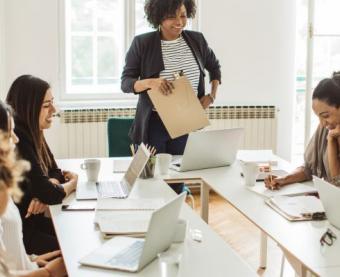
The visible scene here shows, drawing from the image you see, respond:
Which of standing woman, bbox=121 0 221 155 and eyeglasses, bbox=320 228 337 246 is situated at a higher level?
standing woman, bbox=121 0 221 155

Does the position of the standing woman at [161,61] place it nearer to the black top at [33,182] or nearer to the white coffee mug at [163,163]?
the white coffee mug at [163,163]

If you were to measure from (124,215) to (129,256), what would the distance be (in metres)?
0.36

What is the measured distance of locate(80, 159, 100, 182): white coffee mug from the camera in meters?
2.62

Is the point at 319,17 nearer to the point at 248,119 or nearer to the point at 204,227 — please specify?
the point at 248,119

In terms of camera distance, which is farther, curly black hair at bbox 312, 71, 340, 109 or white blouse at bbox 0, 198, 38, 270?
curly black hair at bbox 312, 71, 340, 109

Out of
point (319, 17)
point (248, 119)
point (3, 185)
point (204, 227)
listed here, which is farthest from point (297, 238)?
point (319, 17)

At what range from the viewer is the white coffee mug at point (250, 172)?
252cm

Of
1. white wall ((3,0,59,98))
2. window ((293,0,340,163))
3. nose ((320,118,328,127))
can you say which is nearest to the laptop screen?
nose ((320,118,328,127))

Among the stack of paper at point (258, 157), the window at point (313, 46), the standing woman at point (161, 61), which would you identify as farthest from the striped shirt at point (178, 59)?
the window at point (313, 46)

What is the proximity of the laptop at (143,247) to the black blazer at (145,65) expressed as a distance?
1457 millimetres

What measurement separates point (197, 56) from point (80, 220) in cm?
148

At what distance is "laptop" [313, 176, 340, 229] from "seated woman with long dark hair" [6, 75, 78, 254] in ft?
3.30

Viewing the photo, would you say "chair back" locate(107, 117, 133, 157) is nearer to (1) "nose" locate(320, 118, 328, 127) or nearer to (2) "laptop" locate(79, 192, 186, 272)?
(1) "nose" locate(320, 118, 328, 127)

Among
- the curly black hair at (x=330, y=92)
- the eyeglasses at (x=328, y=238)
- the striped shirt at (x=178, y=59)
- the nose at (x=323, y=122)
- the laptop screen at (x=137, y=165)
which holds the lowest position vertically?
the eyeglasses at (x=328, y=238)
